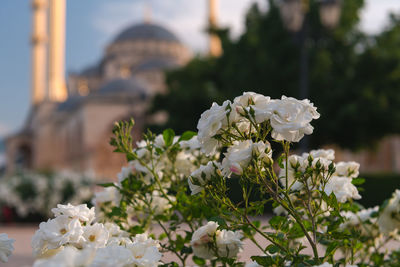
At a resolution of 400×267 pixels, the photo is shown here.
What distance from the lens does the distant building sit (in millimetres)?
34094

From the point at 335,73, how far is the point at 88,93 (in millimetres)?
35913

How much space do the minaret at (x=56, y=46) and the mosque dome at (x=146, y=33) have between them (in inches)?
290

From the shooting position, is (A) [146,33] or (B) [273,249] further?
(A) [146,33]

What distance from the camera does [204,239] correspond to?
5.19 ft

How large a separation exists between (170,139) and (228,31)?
16.8 metres

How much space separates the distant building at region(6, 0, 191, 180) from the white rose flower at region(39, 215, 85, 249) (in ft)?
95.5

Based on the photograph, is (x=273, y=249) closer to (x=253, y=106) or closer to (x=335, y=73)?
(x=253, y=106)

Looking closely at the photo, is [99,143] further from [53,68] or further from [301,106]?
[301,106]

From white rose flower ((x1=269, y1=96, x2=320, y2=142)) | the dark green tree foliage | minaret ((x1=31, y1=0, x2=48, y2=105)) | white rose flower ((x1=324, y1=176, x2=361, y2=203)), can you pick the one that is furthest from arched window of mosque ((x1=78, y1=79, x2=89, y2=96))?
white rose flower ((x1=269, y1=96, x2=320, y2=142))

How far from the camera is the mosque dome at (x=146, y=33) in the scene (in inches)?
1984

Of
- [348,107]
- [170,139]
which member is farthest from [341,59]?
[170,139]

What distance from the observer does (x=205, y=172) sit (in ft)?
4.89

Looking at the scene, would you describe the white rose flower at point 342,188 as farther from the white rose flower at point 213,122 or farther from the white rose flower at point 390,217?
the white rose flower at point 213,122

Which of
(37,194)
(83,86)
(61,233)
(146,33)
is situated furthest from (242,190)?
(83,86)
